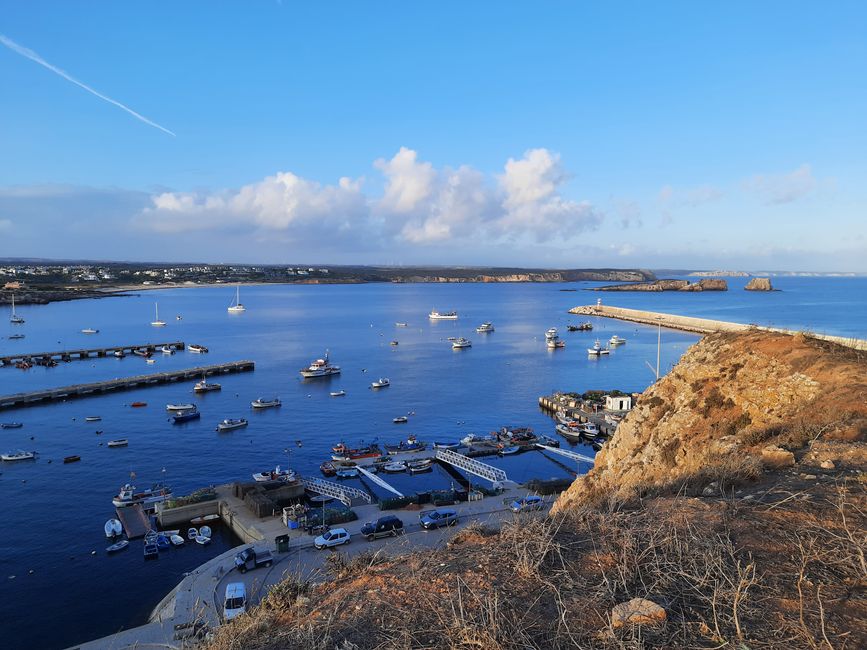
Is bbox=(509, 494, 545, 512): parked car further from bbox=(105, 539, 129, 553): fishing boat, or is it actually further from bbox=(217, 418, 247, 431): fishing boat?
bbox=(217, 418, 247, 431): fishing boat

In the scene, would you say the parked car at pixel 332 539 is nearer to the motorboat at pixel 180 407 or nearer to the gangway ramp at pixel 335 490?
the gangway ramp at pixel 335 490

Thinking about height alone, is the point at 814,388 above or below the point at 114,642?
above

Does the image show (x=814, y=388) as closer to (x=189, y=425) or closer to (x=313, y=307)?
(x=189, y=425)

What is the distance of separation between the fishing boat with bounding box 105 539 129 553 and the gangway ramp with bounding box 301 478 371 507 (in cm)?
876

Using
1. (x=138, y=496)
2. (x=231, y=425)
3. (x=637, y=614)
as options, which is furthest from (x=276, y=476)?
(x=637, y=614)

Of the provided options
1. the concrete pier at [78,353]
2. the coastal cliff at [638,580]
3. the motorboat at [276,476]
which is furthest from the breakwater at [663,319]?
the concrete pier at [78,353]

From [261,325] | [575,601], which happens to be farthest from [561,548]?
[261,325]

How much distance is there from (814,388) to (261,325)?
104m

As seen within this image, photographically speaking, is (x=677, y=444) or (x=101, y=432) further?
(x=101, y=432)

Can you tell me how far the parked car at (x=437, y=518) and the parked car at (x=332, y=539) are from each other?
126 inches

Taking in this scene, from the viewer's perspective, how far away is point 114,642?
1550 cm

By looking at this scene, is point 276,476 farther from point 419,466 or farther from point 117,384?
point 117,384

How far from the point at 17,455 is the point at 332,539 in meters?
26.1

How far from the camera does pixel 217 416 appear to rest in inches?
1813
